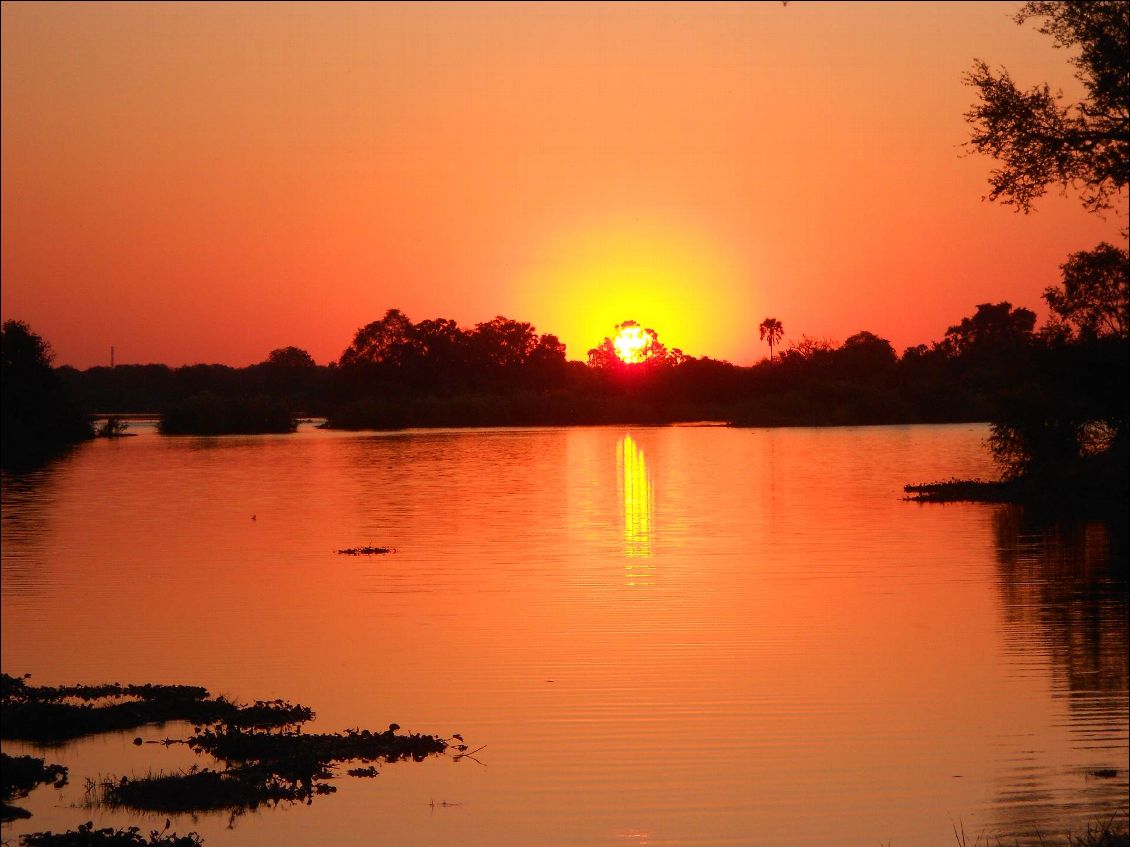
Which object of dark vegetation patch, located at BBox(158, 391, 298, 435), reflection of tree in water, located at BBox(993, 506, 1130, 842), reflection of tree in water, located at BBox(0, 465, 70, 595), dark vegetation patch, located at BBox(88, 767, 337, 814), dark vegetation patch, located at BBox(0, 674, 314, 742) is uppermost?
dark vegetation patch, located at BBox(158, 391, 298, 435)

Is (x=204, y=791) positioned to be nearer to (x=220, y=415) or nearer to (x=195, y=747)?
(x=195, y=747)

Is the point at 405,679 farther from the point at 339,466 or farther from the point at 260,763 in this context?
the point at 339,466

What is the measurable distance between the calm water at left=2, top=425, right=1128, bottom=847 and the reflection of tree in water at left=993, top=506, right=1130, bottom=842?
0.17ft

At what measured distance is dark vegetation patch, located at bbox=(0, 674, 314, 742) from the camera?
1109 cm

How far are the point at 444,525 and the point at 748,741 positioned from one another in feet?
61.5

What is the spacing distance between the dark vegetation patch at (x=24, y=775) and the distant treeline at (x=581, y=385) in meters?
72.0

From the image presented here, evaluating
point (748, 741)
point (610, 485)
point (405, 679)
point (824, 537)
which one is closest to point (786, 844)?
point (748, 741)

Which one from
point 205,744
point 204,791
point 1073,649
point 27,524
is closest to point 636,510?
point 27,524

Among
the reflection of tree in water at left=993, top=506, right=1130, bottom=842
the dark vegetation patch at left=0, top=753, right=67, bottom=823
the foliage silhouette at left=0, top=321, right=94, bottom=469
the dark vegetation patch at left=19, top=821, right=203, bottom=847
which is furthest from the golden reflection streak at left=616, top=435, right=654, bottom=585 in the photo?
the foliage silhouette at left=0, top=321, right=94, bottom=469

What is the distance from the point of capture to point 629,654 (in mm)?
14305

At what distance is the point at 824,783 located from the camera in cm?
992

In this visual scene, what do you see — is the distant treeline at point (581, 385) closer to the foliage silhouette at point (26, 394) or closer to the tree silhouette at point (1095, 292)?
the foliage silhouette at point (26, 394)

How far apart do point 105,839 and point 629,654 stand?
23.6ft

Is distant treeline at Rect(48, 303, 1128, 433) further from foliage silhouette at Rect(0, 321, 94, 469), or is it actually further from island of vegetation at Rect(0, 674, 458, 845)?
island of vegetation at Rect(0, 674, 458, 845)
